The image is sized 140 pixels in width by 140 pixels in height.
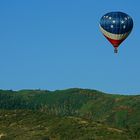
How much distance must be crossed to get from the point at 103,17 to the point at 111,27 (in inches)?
151

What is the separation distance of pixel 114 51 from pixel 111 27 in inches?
206

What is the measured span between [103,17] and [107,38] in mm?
4633

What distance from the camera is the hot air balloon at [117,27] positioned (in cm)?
12781

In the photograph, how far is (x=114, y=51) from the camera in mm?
127062

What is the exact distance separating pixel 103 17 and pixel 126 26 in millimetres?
5745

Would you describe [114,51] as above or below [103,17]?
below

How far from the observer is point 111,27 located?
128125 mm

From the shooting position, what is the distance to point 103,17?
13075 cm

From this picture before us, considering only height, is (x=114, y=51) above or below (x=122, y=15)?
below

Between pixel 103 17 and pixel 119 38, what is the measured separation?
610 cm

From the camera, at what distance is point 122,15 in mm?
129125

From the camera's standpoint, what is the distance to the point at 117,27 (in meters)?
128

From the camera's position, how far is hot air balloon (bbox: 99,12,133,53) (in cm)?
12781
